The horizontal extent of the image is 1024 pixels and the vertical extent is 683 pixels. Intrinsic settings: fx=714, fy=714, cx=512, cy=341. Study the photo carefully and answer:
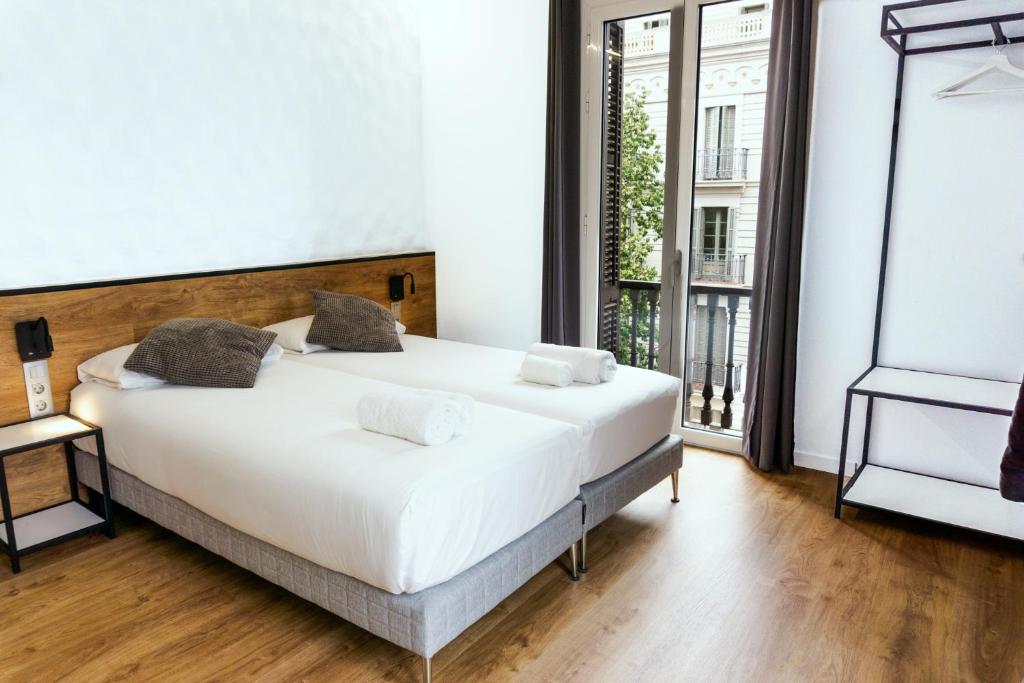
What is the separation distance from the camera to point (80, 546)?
2742mm

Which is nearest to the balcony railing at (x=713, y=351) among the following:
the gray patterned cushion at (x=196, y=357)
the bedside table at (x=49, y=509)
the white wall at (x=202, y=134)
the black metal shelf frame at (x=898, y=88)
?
the black metal shelf frame at (x=898, y=88)

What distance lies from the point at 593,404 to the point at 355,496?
41.8 inches

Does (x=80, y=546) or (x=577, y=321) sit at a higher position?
(x=577, y=321)

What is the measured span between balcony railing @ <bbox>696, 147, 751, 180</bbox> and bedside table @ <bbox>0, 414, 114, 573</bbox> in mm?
3002

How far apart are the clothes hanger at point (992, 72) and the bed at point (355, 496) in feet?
6.69

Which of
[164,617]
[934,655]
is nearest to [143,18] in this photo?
[164,617]

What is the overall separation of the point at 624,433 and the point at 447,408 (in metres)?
0.82

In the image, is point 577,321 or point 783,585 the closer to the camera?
point 783,585

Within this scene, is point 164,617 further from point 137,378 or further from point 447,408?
point 447,408

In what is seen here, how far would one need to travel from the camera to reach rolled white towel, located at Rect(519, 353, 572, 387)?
2854 millimetres

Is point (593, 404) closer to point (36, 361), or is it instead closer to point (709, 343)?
point (709, 343)

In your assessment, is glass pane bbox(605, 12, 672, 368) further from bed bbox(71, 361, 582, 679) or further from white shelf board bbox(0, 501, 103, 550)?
white shelf board bbox(0, 501, 103, 550)

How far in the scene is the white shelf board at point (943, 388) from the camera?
2.69 meters

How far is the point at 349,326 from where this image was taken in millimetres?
3561
